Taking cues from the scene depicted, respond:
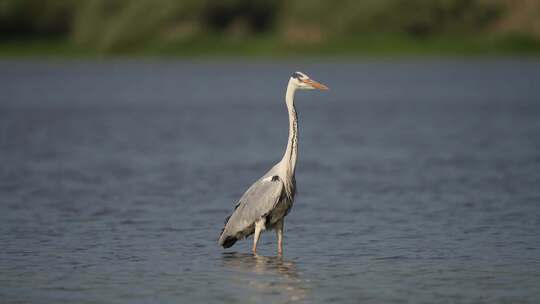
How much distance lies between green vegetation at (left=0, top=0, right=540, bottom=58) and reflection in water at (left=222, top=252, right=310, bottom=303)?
69615 mm

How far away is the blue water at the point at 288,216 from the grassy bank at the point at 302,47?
1649 inches

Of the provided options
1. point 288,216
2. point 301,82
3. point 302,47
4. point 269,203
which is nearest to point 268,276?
point 269,203

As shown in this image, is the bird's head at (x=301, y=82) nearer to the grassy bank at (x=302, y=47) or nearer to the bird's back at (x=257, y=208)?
the bird's back at (x=257, y=208)

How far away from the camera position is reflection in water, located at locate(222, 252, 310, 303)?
33.9 feet

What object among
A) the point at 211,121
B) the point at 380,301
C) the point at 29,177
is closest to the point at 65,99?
the point at 211,121

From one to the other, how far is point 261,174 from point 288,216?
5329mm

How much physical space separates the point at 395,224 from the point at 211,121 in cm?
2333

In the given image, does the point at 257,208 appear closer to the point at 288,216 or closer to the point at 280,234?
the point at 280,234

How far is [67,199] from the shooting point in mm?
17422

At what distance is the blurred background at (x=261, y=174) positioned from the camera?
35.8ft

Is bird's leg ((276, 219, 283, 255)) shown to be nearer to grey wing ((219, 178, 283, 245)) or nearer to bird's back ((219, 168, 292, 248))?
bird's back ((219, 168, 292, 248))

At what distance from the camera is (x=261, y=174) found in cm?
2062

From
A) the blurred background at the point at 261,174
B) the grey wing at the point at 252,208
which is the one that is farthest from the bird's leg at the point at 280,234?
the grey wing at the point at 252,208

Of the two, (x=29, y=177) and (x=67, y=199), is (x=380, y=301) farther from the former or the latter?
(x=29, y=177)
